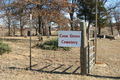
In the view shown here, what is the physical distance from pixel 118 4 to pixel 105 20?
5.58 metres

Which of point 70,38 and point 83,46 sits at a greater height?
point 70,38

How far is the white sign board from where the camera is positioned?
4402 mm

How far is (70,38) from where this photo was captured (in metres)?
4.46

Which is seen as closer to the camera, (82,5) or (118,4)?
(82,5)

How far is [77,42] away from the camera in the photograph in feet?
14.5

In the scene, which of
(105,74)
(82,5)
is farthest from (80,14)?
(105,74)

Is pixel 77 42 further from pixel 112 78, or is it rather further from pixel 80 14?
pixel 80 14

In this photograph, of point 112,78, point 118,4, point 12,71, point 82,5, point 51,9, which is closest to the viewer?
point 112,78

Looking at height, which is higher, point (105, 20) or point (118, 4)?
point (118, 4)

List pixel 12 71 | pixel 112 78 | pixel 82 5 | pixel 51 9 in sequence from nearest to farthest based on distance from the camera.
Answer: pixel 112 78, pixel 12 71, pixel 51 9, pixel 82 5

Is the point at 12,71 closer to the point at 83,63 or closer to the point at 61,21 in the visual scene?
the point at 83,63

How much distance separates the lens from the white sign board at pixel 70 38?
440 cm

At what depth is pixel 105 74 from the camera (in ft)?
15.6

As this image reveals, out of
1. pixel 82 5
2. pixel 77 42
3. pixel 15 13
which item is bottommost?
pixel 77 42
